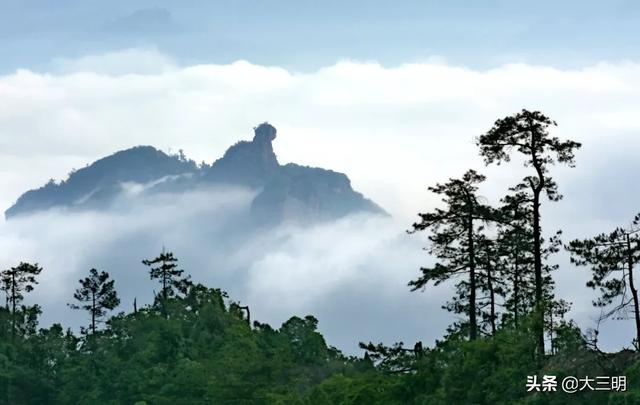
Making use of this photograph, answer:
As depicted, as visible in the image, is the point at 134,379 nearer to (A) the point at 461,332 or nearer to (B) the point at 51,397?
(B) the point at 51,397

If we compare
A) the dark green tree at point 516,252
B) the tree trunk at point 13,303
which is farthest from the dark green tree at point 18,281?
the dark green tree at point 516,252

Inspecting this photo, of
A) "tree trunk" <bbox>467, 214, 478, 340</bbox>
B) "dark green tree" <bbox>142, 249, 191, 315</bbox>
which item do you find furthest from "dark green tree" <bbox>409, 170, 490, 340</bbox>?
"dark green tree" <bbox>142, 249, 191, 315</bbox>

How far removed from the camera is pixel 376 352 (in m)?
52.7

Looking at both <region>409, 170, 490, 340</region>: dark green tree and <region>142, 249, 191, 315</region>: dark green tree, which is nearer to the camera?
<region>409, 170, 490, 340</region>: dark green tree

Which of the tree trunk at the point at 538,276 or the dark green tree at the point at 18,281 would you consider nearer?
the tree trunk at the point at 538,276

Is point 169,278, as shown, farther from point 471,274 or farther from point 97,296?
point 471,274

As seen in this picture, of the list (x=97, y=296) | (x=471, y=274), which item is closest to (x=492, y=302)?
(x=471, y=274)

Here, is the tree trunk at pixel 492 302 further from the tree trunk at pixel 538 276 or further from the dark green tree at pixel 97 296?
the dark green tree at pixel 97 296

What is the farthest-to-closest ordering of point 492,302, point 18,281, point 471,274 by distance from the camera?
point 18,281, point 492,302, point 471,274

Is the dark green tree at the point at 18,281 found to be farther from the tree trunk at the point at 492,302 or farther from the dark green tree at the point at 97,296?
the tree trunk at the point at 492,302

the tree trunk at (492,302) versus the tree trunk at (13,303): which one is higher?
the tree trunk at (13,303)

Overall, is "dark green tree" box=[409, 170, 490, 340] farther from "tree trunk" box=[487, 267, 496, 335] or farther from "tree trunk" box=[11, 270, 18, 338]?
"tree trunk" box=[11, 270, 18, 338]

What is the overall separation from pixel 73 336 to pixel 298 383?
41.1 metres

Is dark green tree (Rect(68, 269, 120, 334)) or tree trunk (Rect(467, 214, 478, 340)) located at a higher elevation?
dark green tree (Rect(68, 269, 120, 334))
